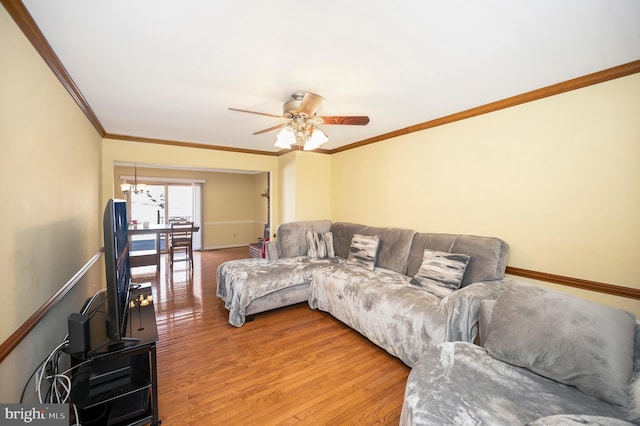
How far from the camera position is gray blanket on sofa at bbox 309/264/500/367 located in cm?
195

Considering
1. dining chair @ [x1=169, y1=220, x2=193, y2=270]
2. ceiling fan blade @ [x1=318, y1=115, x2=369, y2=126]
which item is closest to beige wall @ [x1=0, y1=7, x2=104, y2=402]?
ceiling fan blade @ [x1=318, y1=115, x2=369, y2=126]

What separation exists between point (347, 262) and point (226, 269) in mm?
1619

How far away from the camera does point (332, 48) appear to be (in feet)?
5.09

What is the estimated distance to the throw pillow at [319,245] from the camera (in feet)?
12.6

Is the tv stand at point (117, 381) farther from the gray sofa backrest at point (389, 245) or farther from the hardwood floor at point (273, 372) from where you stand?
the gray sofa backrest at point (389, 245)

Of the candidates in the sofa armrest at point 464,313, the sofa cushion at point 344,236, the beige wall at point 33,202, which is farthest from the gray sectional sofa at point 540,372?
the sofa cushion at point 344,236

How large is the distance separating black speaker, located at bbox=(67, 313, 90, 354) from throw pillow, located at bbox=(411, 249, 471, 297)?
256 centimetres

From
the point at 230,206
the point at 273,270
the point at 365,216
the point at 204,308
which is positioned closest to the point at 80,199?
the point at 204,308

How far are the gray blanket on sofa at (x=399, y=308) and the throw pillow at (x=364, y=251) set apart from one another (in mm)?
192

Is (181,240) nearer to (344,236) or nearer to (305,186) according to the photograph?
(305,186)

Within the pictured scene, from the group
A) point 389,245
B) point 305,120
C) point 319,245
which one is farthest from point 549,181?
point 319,245

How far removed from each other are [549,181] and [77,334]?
3.44 metres

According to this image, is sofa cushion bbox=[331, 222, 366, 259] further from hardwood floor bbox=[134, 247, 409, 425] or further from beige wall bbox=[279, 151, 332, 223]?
hardwood floor bbox=[134, 247, 409, 425]

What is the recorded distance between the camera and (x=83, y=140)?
252cm
